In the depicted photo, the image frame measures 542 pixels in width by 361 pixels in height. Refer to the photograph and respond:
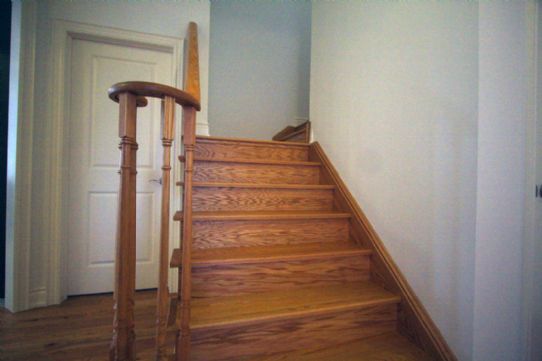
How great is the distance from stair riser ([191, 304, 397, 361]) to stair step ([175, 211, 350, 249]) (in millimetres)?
447

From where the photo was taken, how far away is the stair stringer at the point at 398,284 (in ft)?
3.23

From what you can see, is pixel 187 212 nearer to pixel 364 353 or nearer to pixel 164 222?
pixel 164 222

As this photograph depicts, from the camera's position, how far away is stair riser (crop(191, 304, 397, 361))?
895 millimetres

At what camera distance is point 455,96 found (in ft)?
3.17

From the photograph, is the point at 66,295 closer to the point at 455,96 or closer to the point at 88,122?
the point at 88,122

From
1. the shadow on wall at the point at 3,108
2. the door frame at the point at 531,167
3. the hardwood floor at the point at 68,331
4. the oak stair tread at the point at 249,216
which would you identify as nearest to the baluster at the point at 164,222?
the oak stair tread at the point at 249,216

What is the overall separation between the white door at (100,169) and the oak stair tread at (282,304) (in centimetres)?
118

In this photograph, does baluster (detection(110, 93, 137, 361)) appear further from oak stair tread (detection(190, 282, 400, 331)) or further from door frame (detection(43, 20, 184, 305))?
door frame (detection(43, 20, 184, 305))

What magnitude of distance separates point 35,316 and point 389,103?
2.54 m

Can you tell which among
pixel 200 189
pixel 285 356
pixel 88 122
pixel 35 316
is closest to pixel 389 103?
pixel 200 189

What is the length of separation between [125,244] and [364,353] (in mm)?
1026

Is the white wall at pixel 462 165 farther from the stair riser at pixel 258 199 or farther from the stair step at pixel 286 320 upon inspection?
the stair riser at pixel 258 199

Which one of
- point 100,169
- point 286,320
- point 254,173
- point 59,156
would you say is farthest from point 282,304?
point 59,156

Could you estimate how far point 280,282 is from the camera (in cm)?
117
